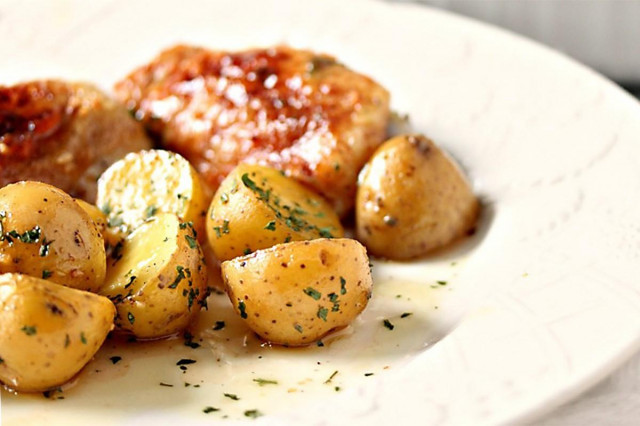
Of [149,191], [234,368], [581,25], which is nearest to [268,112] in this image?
[149,191]

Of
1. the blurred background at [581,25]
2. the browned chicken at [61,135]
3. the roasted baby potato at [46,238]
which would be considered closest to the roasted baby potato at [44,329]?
the roasted baby potato at [46,238]

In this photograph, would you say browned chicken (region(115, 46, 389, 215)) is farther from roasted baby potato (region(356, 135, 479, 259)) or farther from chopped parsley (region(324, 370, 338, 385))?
chopped parsley (region(324, 370, 338, 385))

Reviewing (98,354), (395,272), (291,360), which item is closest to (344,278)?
(291,360)

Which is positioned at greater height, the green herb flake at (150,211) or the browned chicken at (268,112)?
the browned chicken at (268,112)

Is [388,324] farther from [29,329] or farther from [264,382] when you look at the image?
[29,329]

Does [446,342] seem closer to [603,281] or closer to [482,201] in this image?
[603,281]

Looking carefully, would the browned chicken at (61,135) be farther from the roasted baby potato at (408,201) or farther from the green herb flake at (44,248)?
the roasted baby potato at (408,201)
